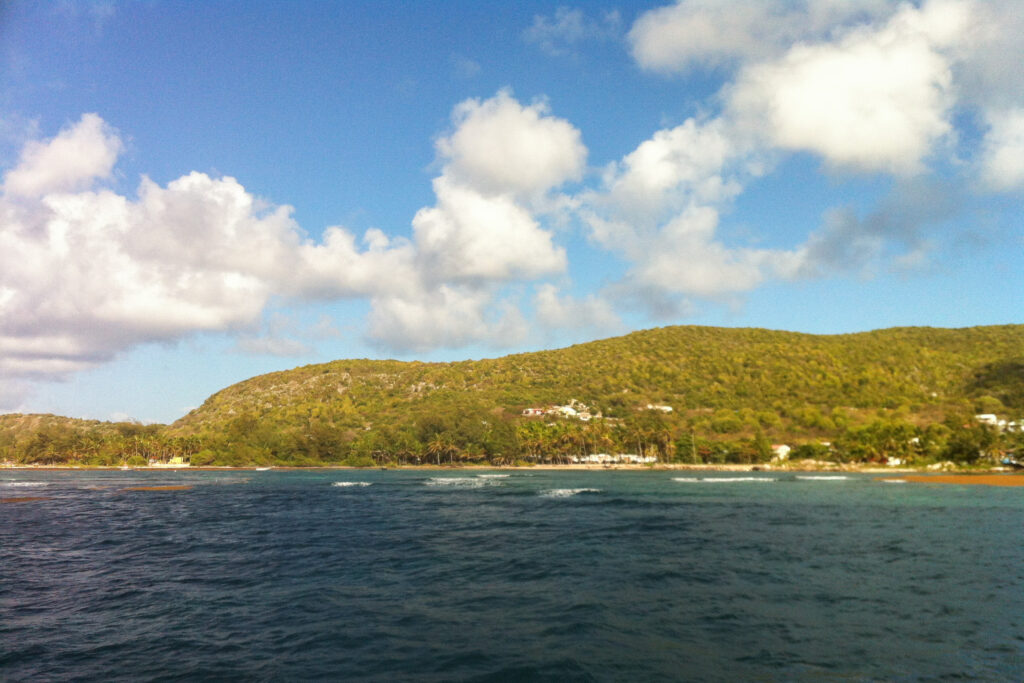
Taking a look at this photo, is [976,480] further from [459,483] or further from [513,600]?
[513,600]

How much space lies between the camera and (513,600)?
82.1 ft

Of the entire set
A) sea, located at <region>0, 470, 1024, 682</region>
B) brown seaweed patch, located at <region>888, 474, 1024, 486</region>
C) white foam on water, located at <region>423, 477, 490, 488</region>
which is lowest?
brown seaweed patch, located at <region>888, 474, 1024, 486</region>

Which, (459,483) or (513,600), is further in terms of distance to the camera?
(459,483)

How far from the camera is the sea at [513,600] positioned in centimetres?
1720

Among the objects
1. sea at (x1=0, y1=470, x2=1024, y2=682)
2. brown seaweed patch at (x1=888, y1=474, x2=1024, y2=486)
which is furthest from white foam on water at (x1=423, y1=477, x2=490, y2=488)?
brown seaweed patch at (x1=888, y1=474, x2=1024, y2=486)

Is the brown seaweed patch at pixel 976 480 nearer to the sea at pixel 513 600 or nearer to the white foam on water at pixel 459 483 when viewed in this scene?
the sea at pixel 513 600

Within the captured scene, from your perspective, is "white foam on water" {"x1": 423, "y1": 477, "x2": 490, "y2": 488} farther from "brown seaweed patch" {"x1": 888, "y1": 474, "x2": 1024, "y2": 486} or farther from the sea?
"brown seaweed patch" {"x1": 888, "y1": 474, "x2": 1024, "y2": 486}

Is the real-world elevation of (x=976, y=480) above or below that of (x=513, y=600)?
below

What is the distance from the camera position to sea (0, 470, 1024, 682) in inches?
677

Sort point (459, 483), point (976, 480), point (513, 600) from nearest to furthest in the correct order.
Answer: point (513, 600) < point (976, 480) < point (459, 483)

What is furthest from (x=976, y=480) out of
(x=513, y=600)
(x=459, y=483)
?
(x=513, y=600)

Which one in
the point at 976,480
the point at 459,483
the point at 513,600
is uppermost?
the point at 513,600

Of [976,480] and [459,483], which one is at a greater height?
[459,483]

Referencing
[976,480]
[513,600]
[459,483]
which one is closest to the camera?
[513,600]
